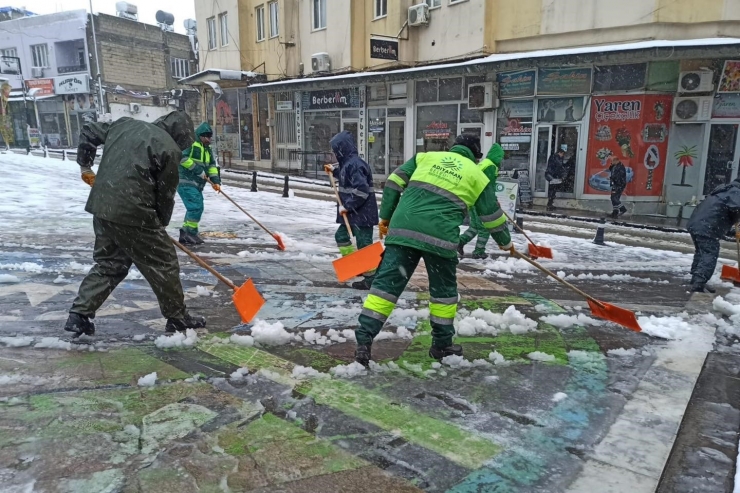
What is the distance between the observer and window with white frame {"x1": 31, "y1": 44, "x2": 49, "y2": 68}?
3462 cm

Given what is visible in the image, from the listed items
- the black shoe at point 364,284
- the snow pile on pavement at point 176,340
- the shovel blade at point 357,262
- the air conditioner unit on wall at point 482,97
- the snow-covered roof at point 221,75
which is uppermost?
the snow-covered roof at point 221,75

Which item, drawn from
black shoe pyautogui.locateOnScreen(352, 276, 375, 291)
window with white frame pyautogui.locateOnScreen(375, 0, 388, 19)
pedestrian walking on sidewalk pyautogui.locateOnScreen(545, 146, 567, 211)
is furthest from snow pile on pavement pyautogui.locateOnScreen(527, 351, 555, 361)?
window with white frame pyautogui.locateOnScreen(375, 0, 388, 19)

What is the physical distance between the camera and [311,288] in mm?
A: 5824

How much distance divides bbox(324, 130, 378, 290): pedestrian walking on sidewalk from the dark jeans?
379 centimetres

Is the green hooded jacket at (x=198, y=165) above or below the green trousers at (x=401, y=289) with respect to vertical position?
above

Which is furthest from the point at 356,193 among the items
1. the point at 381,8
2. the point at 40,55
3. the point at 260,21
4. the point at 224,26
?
the point at 40,55

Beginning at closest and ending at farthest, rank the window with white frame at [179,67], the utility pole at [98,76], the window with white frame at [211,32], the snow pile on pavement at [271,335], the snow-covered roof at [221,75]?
the snow pile on pavement at [271,335] → the snow-covered roof at [221,75] → the window with white frame at [211,32] → the utility pole at [98,76] → the window with white frame at [179,67]

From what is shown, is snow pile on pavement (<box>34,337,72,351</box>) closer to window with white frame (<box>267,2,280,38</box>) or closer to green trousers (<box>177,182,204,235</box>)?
green trousers (<box>177,182,204,235</box>)

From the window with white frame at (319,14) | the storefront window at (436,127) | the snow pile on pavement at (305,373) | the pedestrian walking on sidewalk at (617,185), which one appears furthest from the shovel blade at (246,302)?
the window with white frame at (319,14)

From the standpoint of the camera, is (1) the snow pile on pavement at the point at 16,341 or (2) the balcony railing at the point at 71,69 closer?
(1) the snow pile on pavement at the point at 16,341

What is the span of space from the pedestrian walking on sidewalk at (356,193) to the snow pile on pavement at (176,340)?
2193 millimetres

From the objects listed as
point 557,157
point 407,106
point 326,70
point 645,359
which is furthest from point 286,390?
point 326,70

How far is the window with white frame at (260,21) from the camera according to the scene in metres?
22.2

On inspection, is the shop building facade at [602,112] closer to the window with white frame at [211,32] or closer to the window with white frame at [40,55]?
the window with white frame at [211,32]
